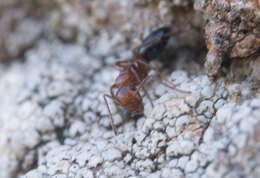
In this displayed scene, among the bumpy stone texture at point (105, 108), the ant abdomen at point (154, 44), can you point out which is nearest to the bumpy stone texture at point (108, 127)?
the bumpy stone texture at point (105, 108)

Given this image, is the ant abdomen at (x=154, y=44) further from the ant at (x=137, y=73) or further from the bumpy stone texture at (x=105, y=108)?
the bumpy stone texture at (x=105, y=108)

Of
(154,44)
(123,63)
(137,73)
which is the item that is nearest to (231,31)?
(154,44)

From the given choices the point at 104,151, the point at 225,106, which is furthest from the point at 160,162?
the point at 225,106

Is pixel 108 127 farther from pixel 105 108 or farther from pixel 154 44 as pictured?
pixel 154 44

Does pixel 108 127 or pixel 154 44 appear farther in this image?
Result: pixel 154 44

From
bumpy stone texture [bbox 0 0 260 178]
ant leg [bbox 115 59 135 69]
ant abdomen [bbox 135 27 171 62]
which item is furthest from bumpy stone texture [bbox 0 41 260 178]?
ant abdomen [bbox 135 27 171 62]

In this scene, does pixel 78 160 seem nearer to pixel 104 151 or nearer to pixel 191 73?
pixel 104 151
